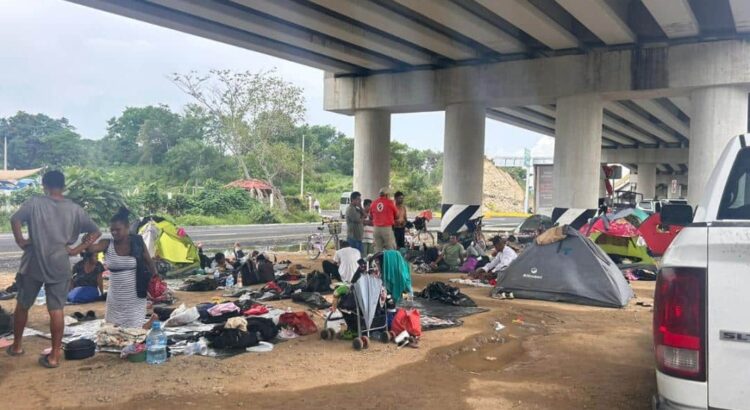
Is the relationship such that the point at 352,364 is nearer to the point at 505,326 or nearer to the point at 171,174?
the point at 505,326

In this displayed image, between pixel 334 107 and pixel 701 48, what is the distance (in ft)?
36.5

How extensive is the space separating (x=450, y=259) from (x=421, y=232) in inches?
177

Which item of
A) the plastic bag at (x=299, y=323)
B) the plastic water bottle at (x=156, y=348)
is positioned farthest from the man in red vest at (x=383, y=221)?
the plastic water bottle at (x=156, y=348)

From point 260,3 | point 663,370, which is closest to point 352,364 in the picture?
point 663,370

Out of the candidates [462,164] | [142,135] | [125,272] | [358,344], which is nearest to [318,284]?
[358,344]

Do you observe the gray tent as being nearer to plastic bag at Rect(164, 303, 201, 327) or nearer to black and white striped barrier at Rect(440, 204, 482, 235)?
plastic bag at Rect(164, 303, 201, 327)

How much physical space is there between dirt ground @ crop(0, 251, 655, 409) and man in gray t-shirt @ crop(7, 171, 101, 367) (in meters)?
0.57

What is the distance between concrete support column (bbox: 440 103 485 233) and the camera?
61.9 feet

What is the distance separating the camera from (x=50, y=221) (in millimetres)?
5816

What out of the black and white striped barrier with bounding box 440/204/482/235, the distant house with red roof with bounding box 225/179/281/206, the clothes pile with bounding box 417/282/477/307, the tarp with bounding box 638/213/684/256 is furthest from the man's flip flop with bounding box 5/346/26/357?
the distant house with red roof with bounding box 225/179/281/206

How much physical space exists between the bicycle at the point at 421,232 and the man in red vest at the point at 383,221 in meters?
3.43

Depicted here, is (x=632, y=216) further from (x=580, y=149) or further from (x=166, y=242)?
(x=166, y=242)

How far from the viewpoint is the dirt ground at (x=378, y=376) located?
196 inches

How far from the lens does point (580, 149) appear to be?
16672 mm
